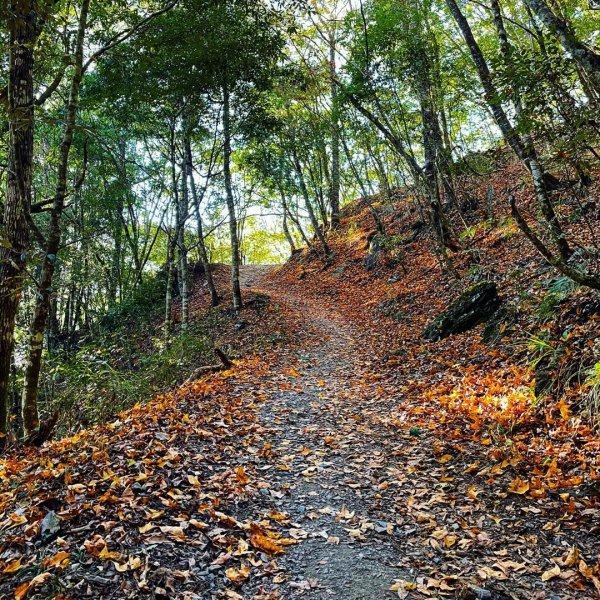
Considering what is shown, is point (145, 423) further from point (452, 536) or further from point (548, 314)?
point (548, 314)

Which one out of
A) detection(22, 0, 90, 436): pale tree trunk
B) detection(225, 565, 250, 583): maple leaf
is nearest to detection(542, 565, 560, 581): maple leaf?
detection(225, 565, 250, 583): maple leaf

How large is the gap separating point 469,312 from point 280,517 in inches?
255

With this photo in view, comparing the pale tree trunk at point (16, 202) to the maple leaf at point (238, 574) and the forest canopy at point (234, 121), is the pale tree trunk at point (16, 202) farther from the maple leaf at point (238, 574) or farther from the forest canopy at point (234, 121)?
the maple leaf at point (238, 574)

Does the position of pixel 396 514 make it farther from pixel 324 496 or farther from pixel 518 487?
pixel 518 487

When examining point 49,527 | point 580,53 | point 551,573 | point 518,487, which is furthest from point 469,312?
point 49,527

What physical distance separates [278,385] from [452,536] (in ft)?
16.6

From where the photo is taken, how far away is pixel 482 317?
8719mm

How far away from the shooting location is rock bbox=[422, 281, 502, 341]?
28.7 feet

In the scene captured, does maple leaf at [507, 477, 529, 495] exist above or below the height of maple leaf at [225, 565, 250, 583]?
below

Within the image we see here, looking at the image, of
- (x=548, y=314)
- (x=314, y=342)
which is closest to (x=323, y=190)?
(x=314, y=342)

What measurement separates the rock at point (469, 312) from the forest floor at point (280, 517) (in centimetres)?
343

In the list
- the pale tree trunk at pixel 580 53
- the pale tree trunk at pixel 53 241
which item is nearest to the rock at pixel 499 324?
the pale tree trunk at pixel 580 53

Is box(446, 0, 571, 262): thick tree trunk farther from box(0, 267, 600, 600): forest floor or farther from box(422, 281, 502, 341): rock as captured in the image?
box(422, 281, 502, 341): rock

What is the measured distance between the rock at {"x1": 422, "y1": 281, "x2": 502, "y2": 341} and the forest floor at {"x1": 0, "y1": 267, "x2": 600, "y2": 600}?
343 centimetres
